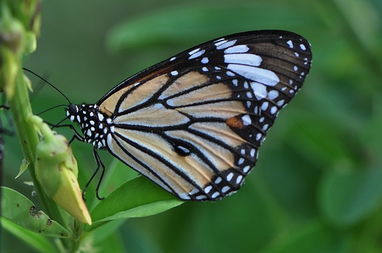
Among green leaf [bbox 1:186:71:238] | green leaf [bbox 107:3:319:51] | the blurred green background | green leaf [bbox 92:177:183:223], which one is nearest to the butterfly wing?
green leaf [bbox 92:177:183:223]

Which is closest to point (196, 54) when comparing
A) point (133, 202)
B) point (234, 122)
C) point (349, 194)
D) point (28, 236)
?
point (234, 122)

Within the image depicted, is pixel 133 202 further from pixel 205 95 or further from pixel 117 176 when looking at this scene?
pixel 205 95

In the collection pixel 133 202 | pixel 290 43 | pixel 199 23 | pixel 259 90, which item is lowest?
pixel 133 202

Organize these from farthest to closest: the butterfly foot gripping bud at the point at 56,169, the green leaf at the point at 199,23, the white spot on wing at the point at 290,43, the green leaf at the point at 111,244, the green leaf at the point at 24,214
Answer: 1. the green leaf at the point at 199,23
2. the white spot on wing at the point at 290,43
3. the green leaf at the point at 111,244
4. the green leaf at the point at 24,214
5. the butterfly foot gripping bud at the point at 56,169

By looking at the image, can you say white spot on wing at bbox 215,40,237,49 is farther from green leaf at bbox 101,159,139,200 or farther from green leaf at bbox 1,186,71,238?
green leaf at bbox 1,186,71,238

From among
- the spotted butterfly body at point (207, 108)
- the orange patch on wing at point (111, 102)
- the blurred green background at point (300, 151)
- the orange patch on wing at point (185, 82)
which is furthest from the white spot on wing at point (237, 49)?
the blurred green background at point (300, 151)

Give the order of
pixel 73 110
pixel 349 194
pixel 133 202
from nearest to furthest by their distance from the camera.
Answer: pixel 133 202 → pixel 73 110 → pixel 349 194

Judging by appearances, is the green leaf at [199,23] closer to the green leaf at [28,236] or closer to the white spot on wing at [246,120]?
the white spot on wing at [246,120]
